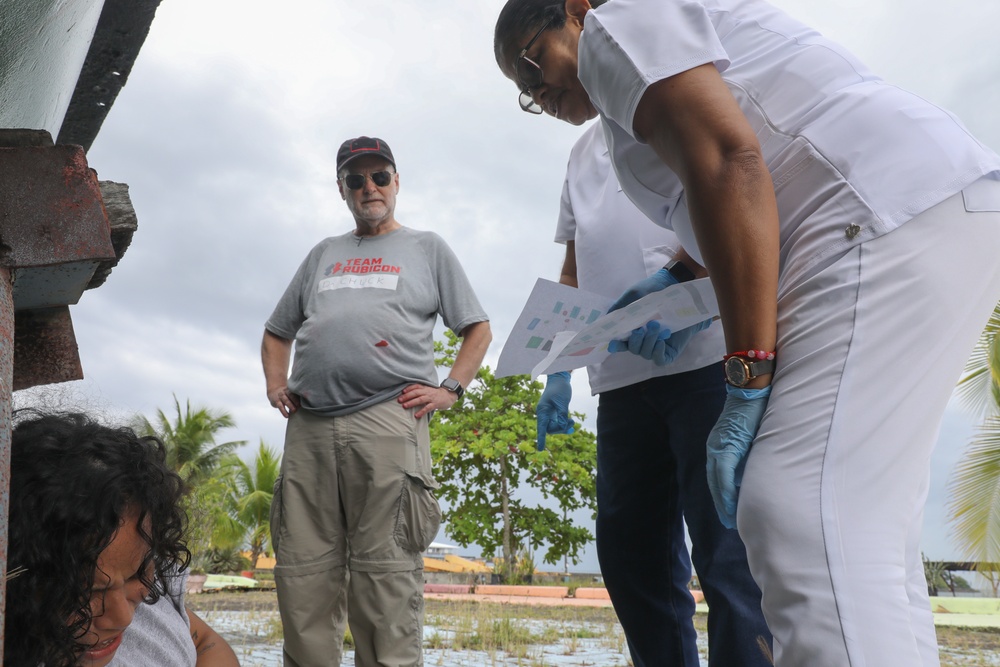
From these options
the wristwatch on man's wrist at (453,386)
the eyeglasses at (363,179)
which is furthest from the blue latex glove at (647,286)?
the eyeglasses at (363,179)

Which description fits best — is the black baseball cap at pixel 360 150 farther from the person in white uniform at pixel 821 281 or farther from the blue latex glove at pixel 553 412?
the person in white uniform at pixel 821 281

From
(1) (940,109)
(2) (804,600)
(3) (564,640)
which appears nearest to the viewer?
(2) (804,600)

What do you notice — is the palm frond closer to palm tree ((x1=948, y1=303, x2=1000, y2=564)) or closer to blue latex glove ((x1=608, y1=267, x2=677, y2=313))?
palm tree ((x1=948, y1=303, x2=1000, y2=564))

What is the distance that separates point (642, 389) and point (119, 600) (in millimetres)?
1297

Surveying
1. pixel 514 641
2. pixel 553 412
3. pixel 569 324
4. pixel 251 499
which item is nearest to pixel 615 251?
pixel 569 324

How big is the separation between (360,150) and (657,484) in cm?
211

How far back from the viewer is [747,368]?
1.23 m

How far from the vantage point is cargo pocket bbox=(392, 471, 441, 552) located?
9.91 ft

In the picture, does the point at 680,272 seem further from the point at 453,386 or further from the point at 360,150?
the point at 360,150

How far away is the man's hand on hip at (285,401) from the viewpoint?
10.8 feet

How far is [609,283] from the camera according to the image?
7.72 feet

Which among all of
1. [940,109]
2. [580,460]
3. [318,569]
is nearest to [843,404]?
[940,109]

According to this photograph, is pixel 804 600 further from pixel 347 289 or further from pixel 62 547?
pixel 347 289

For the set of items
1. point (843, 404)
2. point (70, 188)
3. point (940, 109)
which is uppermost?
point (940, 109)
